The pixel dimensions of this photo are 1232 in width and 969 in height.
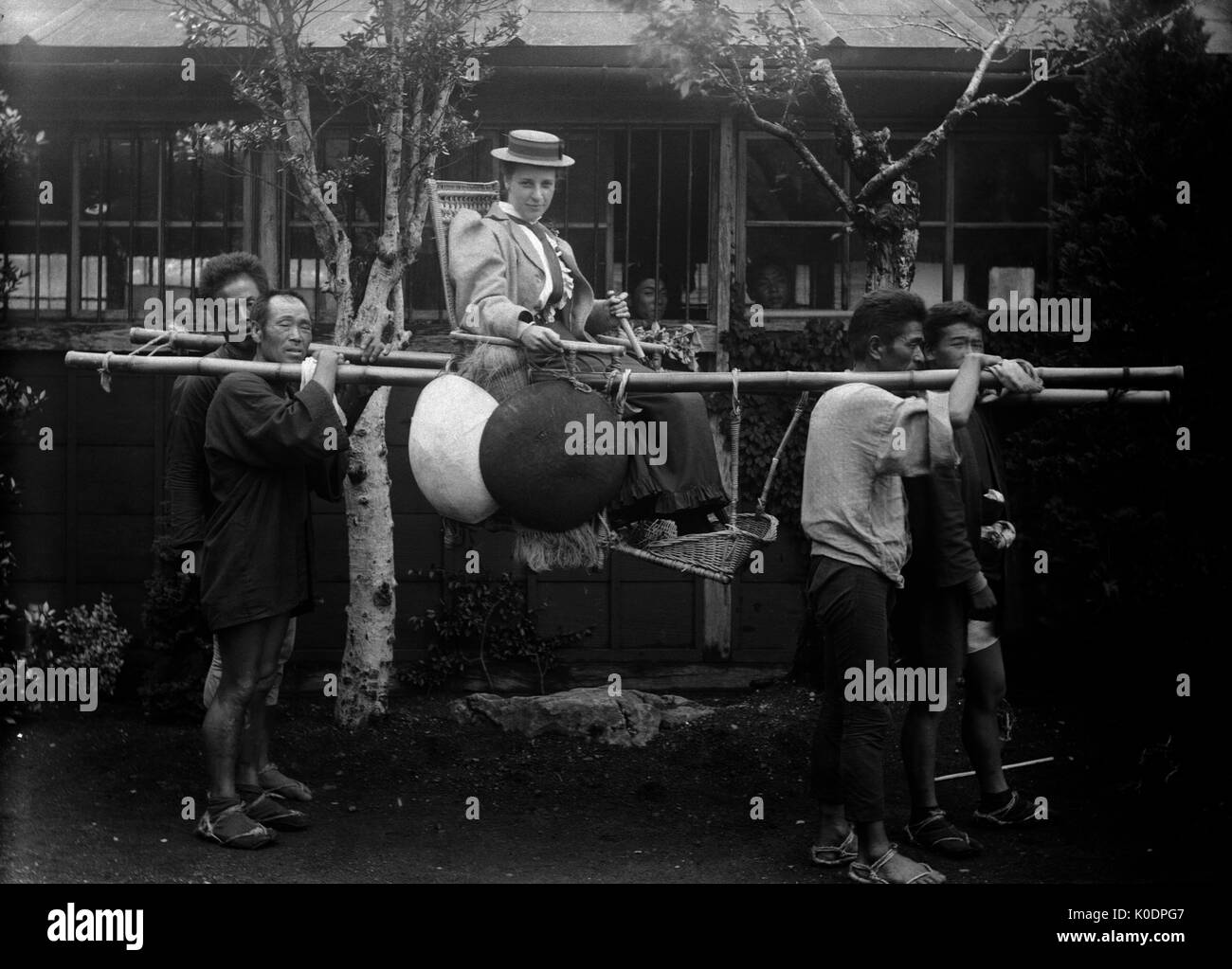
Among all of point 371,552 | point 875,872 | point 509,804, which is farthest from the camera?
point 371,552

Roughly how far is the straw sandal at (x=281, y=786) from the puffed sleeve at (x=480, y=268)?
217 cm

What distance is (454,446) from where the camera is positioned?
14.2 feet

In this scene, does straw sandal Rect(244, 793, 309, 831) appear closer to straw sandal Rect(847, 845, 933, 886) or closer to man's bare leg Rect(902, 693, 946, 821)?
straw sandal Rect(847, 845, 933, 886)

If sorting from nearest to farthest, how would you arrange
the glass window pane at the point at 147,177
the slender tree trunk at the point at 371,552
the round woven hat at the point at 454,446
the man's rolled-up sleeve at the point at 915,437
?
the man's rolled-up sleeve at the point at 915,437 → the round woven hat at the point at 454,446 → the slender tree trunk at the point at 371,552 → the glass window pane at the point at 147,177

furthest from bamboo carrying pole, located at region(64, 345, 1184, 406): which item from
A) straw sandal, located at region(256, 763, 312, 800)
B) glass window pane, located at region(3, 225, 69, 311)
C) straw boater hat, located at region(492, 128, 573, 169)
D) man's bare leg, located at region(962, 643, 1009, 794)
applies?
glass window pane, located at region(3, 225, 69, 311)

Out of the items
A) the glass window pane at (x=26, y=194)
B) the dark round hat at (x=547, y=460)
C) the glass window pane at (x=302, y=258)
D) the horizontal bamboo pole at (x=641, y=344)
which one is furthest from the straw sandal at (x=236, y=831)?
the glass window pane at (x=26, y=194)

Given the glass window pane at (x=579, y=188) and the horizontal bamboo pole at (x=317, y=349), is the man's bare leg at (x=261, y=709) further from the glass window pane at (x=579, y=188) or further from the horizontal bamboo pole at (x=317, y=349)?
the glass window pane at (x=579, y=188)

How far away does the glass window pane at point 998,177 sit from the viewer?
7.96m

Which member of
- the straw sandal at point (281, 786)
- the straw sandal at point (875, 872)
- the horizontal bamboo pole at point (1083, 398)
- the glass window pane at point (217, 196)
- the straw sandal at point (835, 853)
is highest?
the glass window pane at point (217, 196)

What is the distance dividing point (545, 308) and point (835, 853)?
6.87 ft

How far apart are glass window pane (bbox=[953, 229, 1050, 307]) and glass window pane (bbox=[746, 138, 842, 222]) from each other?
78cm

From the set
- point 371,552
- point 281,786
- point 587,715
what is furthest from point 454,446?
point 587,715

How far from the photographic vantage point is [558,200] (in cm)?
784

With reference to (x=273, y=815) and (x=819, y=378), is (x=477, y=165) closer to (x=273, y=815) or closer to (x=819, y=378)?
(x=819, y=378)
